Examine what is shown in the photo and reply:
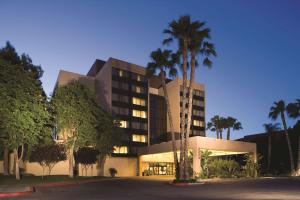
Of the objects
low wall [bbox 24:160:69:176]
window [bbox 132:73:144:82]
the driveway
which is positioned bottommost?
low wall [bbox 24:160:69:176]

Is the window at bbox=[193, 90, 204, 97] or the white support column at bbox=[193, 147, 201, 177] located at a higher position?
the window at bbox=[193, 90, 204, 97]

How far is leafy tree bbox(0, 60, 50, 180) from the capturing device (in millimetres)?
38000

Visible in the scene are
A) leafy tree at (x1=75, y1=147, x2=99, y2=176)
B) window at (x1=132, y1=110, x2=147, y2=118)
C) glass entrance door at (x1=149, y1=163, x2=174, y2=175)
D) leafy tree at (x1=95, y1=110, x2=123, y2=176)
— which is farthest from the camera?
window at (x1=132, y1=110, x2=147, y2=118)

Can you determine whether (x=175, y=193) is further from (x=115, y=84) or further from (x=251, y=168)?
(x=115, y=84)

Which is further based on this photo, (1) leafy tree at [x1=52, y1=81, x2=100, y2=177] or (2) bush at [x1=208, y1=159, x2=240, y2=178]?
(1) leafy tree at [x1=52, y1=81, x2=100, y2=177]

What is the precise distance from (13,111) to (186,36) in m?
19.4

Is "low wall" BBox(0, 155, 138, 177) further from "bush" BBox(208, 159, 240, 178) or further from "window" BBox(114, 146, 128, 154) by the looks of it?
"bush" BBox(208, 159, 240, 178)

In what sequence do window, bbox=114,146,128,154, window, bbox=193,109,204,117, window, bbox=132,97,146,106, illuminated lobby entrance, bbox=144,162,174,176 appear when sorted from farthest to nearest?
window, bbox=193,109,204,117 → window, bbox=132,97,146,106 → window, bbox=114,146,128,154 → illuminated lobby entrance, bbox=144,162,174,176

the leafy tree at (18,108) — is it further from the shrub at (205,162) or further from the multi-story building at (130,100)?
the multi-story building at (130,100)

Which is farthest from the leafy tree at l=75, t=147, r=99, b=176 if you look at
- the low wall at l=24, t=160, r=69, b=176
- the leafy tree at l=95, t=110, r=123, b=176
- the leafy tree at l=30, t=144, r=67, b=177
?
the leafy tree at l=30, t=144, r=67, b=177

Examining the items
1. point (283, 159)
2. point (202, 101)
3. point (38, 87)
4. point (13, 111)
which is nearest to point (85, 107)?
point (38, 87)

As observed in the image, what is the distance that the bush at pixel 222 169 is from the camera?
1848 inches

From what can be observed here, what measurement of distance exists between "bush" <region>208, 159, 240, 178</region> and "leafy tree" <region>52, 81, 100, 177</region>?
15.8 m

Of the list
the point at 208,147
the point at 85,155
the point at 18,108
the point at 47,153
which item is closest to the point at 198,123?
the point at 85,155
